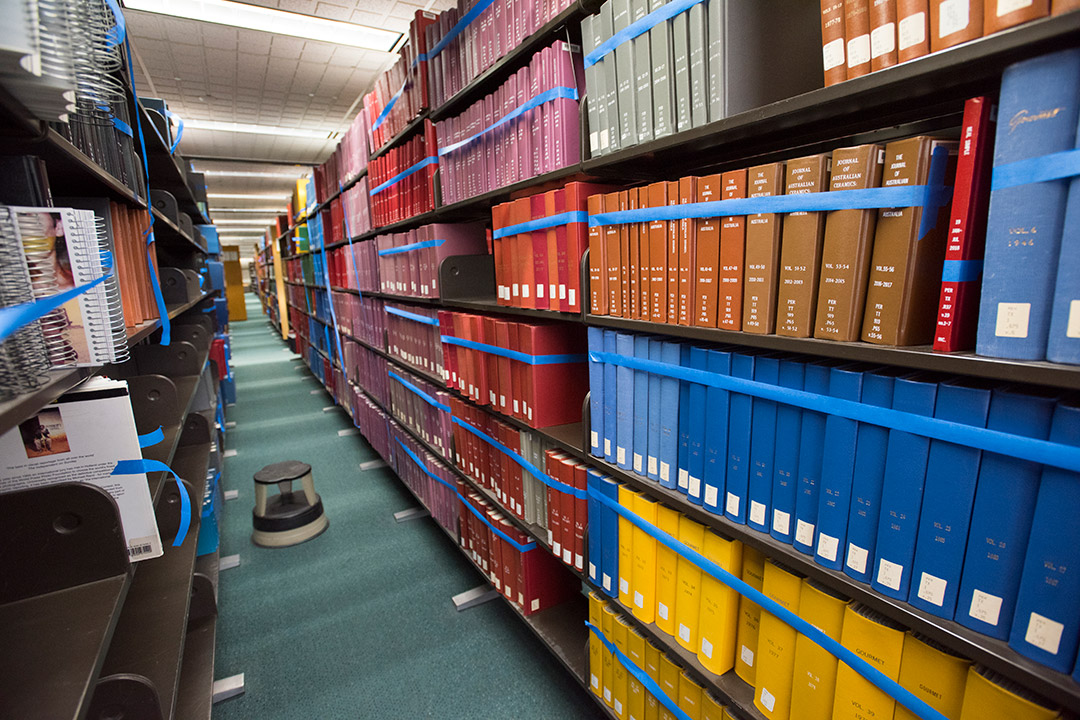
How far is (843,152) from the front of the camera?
819 mm

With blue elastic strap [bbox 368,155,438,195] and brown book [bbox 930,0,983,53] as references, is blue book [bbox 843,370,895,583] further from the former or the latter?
blue elastic strap [bbox 368,155,438,195]

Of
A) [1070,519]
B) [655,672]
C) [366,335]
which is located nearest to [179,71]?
[366,335]

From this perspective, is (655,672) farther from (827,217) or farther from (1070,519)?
(827,217)

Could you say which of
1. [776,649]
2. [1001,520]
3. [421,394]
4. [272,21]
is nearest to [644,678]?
[776,649]

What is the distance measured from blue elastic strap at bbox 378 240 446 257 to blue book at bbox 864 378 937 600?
2066 millimetres

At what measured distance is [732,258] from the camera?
1.03m

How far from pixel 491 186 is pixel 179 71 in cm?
541

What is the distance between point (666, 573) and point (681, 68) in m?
1.24

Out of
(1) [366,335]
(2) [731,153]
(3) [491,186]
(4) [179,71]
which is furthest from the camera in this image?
(4) [179,71]

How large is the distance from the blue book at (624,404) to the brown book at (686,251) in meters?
0.21

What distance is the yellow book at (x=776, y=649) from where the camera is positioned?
103 cm

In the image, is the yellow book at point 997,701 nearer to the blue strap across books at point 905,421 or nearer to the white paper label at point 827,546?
the white paper label at point 827,546

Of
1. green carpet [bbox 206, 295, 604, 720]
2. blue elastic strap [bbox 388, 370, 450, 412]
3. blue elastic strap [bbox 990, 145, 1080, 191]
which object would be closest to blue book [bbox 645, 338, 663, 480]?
blue elastic strap [bbox 990, 145, 1080, 191]

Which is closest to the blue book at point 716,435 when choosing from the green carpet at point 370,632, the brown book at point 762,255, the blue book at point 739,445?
the blue book at point 739,445
